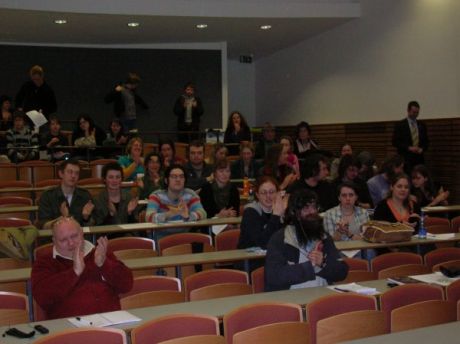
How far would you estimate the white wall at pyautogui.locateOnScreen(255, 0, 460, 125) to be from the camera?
1041 cm

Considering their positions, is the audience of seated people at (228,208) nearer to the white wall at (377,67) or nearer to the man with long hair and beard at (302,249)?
the man with long hair and beard at (302,249)

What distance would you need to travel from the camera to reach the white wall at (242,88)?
17047mm

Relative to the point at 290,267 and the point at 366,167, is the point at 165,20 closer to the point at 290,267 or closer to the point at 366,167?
the point at 366,167

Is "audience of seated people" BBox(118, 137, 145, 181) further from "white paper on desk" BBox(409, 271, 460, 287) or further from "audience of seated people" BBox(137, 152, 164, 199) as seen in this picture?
"white paper on desk" BBox(409, 271, 460, 287)

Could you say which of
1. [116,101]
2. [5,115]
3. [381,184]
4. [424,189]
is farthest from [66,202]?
[116,101]

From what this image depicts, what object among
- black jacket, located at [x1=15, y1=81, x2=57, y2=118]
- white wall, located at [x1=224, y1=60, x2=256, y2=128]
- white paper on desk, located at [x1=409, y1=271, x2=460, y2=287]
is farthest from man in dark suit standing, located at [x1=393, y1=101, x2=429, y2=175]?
white wall, located at [x1=224, y1=60, x2=256, y2=128]

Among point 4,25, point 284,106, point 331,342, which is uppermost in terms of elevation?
point 4,25

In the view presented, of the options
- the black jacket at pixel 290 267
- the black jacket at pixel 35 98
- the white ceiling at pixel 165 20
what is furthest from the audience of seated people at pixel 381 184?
the black jacket at pixel 35 98

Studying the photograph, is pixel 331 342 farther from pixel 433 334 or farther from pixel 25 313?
pixel 25 313

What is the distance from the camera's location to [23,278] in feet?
14.4

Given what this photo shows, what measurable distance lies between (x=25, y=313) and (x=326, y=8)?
31.2 feet

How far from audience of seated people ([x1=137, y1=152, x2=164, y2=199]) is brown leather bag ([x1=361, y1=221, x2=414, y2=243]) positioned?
9.78ft

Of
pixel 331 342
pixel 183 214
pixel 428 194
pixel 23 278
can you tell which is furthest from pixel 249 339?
pixel 428 194

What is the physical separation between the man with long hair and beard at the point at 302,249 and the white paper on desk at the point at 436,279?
22.3 inches
